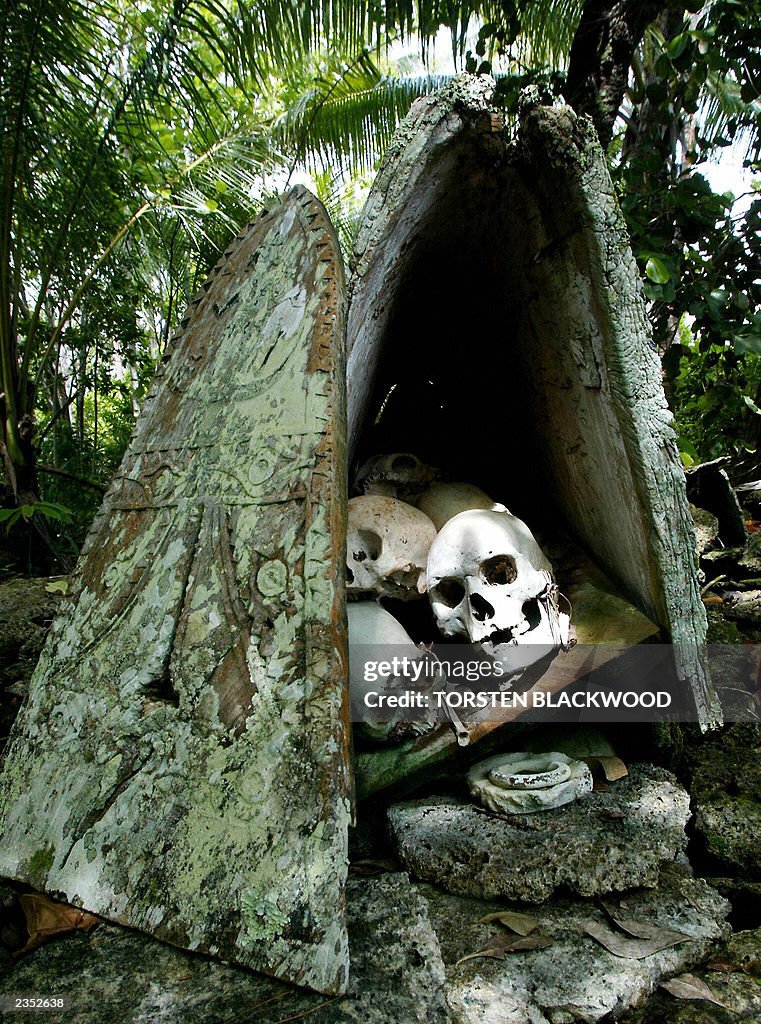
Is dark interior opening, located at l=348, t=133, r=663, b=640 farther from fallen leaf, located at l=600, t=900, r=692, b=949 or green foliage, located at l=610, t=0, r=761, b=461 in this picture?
fallen leaf, located at l=600, t=900, r=692, b=949

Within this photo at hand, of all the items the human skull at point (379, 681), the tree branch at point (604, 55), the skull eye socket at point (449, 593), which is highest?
the tree branch at point (604, 55)

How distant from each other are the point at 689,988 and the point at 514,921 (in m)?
0.27

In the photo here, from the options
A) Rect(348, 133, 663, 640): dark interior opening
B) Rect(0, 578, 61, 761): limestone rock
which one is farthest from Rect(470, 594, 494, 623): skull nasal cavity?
Rect(0, 578, 61, 761): limestone rock

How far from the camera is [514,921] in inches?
46.9

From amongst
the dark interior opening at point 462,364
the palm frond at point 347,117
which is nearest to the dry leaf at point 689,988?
the dark interior opening at point 462,364

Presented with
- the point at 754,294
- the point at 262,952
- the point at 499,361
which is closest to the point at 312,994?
the point at 262,952

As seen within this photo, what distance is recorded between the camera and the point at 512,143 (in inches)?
67.2

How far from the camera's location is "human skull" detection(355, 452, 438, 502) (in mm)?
2154

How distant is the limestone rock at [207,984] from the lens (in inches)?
36.5

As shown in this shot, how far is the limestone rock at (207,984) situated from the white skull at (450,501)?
3.70 ft

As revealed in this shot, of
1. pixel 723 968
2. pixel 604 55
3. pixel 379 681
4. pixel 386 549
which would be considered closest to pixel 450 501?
pixel 386 549

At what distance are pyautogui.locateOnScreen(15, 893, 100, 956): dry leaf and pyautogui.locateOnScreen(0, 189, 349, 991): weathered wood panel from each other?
2cm

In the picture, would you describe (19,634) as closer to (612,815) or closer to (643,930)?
(612,815)

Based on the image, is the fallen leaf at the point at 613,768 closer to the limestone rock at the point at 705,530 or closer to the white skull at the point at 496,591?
the white skull at the point at 496,591
